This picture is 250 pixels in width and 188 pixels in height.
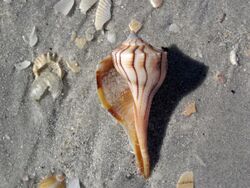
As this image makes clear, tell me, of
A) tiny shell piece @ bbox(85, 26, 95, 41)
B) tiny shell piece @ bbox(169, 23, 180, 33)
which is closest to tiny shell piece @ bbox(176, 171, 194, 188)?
tiny shell piece @ bbox(169, 23, 180, 33)

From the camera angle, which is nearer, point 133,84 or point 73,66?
point 133,84

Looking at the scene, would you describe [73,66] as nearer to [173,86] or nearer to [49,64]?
[49,64]

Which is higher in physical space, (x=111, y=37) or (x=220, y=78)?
(x=111, y=37)

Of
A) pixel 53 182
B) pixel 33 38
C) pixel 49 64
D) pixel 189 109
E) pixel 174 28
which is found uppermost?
pixel 33 38

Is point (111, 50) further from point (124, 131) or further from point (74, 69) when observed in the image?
point (124, 131)

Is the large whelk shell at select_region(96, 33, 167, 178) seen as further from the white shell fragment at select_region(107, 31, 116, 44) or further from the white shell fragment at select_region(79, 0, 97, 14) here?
the white shell fragment at select_region(79, 0, 97, 14)

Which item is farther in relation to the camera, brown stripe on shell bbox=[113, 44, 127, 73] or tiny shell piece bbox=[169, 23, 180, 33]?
tiny shell piece bbox=[169, 23, 180, 33]

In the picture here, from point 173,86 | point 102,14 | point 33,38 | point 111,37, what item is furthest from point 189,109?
point 33,38
